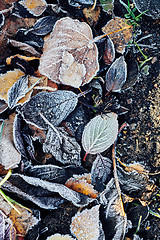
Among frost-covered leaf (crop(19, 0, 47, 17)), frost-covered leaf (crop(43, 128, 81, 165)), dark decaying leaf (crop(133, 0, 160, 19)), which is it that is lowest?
frost-covered leaf (crop(43, 128, 81, 165))

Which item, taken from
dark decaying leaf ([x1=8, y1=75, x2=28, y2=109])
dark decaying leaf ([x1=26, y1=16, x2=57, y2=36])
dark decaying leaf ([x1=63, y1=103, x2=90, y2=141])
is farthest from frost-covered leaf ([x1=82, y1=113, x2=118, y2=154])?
dark decaying leaf ([x1=26, y1=16, x2=57, y2=36])

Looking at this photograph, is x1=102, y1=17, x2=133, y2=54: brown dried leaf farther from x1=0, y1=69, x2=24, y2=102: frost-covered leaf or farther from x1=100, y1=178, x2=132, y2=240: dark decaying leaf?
x1=100, y1=178, x2=132, y2=240: dark decaying leaf

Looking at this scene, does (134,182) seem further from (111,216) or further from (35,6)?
(35,6)

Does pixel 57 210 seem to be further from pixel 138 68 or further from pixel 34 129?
pixel 138 68

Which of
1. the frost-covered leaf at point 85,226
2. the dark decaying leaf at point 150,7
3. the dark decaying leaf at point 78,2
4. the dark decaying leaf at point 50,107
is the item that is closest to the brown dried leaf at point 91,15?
the dark decaying leaf at point 78,2

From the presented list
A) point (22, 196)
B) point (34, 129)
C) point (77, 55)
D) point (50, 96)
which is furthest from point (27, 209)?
point (77, 55)

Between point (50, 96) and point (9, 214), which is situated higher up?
point (50, 96)
